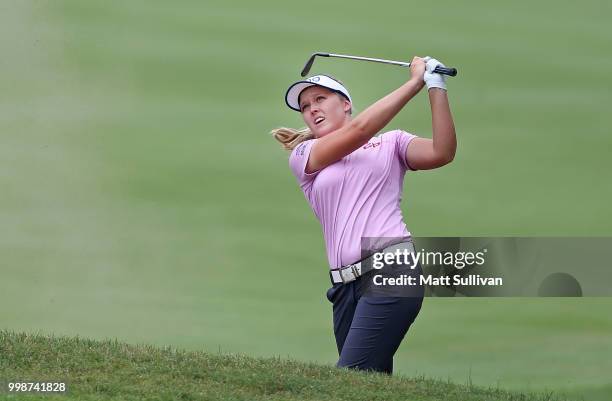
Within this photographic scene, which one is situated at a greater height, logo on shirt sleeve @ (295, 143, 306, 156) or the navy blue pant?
logo on shirt sleeve @ (295, 143, 306, 156)

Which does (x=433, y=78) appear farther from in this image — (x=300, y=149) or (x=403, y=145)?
(x=300, y=149)

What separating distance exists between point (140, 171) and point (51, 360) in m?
3.41

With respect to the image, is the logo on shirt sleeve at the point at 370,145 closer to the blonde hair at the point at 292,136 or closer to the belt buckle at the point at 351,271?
the blonde hair at the point at 292,136

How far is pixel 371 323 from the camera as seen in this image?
484cm

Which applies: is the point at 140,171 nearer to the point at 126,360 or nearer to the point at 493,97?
the point at 493,97

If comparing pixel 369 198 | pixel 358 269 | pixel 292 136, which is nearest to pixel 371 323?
pixel 358 269

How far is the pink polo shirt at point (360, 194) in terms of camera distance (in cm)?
489

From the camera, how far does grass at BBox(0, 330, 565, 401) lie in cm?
441

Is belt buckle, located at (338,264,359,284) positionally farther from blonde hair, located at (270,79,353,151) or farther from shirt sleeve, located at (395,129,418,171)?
blonde hair, located at (270,79,353,151)

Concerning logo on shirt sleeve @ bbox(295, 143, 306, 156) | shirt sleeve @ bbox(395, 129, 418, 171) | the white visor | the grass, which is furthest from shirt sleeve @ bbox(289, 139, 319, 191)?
the grass

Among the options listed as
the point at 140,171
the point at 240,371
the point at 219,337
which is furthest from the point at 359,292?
the point at 140,171

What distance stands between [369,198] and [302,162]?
1.16 ft

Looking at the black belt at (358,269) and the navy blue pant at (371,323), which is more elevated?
the black belt at (358,269)

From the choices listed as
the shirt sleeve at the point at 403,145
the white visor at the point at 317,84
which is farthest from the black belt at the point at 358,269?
the white visor at the point at 317,84
